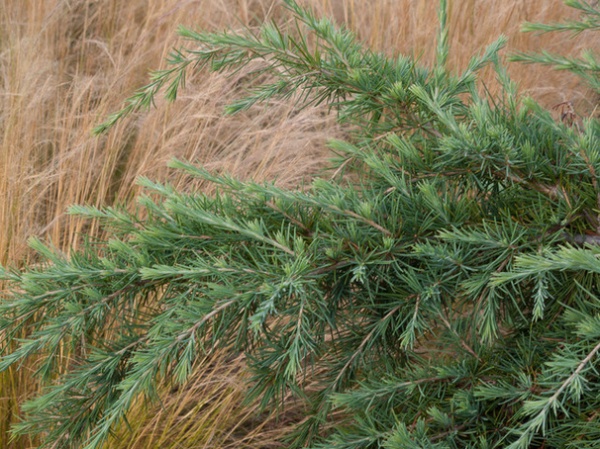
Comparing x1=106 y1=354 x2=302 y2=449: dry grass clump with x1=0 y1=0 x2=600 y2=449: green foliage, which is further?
x1=106 y1=354 x2=302 y2=449: dry grass clump

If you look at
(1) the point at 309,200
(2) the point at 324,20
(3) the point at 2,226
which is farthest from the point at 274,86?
(3) the point at 2,226

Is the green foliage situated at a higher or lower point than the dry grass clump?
higher

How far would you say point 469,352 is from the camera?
106cm

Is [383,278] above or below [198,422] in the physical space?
above

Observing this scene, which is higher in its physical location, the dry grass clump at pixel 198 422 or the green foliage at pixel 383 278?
the green foliage at pixel 383 278

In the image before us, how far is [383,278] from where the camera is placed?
998 mm

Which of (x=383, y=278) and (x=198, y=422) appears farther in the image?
(x=198, y=422)

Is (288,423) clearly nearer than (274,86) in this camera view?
No

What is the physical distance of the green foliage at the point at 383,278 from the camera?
95 centimetres

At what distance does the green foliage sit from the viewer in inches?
37.6

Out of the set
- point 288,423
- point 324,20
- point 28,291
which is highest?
point 324,20

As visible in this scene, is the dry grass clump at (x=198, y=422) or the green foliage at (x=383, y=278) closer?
the green foliage at (x=383, y=278)

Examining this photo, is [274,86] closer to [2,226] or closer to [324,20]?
[324,20]

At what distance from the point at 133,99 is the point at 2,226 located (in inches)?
25.9
